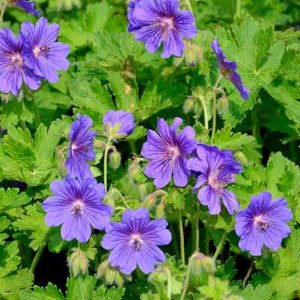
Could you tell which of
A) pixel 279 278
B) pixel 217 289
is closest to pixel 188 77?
pixel 279 278

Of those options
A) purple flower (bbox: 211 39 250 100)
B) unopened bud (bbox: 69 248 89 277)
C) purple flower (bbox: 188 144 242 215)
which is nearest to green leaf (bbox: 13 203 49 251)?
unopened bud (bbox: 69 248 89 277)

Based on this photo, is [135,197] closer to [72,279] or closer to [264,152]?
[72,279]

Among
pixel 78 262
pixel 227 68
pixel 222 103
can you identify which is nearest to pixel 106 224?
pixel 78 262

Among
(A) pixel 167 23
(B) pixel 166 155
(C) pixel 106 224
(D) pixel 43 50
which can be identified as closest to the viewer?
(C) pixel 106 224

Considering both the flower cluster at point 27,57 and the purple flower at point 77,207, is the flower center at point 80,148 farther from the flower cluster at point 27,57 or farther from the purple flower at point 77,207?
the flower cluster at point 27,57

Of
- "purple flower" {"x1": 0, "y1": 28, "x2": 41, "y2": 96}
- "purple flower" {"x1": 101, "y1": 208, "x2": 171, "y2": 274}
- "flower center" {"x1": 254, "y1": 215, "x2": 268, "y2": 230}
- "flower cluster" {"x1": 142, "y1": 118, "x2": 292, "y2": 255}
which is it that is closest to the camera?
"purple flower" {"x1": 101, "y1": 208, "x2": 171, "y2": 274}

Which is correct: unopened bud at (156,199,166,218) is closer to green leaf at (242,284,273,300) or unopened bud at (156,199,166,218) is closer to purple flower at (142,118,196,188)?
purple flower at (142,118,196,188)

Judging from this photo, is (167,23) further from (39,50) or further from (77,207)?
(77,207)
